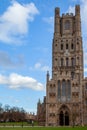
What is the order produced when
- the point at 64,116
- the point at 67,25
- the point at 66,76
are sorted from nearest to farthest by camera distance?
the point at 64,116
the point at 66,76
the point at 67,25

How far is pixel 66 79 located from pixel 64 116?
39.6ft

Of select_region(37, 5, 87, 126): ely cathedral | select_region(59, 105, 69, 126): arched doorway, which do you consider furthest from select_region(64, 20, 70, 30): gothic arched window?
select_region(59, 105, 69, 126): arched doorway

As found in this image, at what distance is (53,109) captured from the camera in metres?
107

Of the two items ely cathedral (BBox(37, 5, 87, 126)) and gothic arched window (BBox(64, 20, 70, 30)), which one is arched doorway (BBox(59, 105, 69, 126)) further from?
gothic arched window (BBox(64, 20, 70, 30))

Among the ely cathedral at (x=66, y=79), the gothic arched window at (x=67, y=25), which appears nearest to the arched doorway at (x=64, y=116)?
the ely cathedral at (x=66, y=79)

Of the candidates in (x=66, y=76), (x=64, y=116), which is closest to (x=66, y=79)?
(x=66, y=76)

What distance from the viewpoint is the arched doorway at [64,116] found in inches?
4213

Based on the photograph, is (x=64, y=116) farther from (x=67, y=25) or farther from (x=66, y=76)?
(x=67, y=25)

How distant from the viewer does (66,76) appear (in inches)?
4338

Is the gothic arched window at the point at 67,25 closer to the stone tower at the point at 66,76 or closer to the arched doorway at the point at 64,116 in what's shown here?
the stone tower at the point at 66,76

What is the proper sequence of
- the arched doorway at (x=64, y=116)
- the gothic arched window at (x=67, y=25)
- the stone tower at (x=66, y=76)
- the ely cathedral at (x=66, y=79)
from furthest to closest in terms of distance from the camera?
1. the gothic arched window at (x=67, y=25)
2. the arched doorway at (x=64, y=116)
3. the stone tower at (x=66, y=76)
4. the ely cathedral at (x=66, y=79)

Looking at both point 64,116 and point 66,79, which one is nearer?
point 64,116

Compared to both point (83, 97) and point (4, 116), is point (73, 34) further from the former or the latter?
point (4, 116)

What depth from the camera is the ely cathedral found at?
10643cm
